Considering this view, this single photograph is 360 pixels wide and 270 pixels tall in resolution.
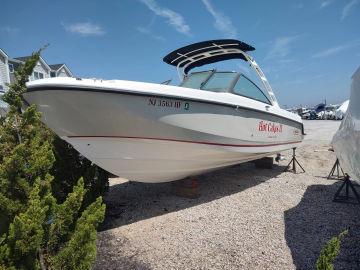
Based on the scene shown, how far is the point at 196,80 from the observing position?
20.4 ft

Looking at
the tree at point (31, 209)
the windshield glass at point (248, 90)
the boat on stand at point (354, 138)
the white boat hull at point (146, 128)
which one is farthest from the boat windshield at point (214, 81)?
the tree at point (31, 209)

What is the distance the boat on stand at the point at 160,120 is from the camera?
4.14m

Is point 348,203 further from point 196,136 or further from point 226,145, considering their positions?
point 196,136

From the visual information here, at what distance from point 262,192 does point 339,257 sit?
273 cm

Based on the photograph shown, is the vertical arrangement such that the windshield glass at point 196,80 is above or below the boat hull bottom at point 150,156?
above

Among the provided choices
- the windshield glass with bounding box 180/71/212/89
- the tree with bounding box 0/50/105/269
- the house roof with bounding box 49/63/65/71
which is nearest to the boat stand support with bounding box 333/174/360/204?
the windshield glass with bounding box 180/71/212/89

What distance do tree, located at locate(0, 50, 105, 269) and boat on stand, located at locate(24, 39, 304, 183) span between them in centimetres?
112

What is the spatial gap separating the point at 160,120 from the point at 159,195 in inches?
82.1

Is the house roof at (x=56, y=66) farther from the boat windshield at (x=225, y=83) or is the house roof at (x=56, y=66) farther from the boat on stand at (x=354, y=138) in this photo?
the boat on stand at (x=354, y=138)

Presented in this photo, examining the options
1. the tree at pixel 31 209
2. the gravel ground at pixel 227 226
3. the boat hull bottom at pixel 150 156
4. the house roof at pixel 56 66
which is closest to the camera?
the tree at pixel 31 209

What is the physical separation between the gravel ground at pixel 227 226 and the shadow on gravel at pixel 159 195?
2cm

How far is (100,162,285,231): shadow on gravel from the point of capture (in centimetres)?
509

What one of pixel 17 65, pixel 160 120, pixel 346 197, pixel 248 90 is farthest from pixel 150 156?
pixel 17 65

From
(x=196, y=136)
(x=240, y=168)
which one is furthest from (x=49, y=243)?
(x=240, y=168)
